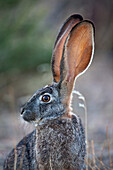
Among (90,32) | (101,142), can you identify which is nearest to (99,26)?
(101,142)

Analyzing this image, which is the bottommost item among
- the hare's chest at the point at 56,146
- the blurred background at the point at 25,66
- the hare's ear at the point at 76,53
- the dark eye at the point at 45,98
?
the hare's chest at the point at 56,146

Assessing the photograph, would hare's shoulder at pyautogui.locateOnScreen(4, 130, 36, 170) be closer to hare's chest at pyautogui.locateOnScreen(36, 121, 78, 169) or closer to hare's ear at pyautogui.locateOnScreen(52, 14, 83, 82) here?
hare's chest at pyautogui.locateOnScreen(36, 121, 78, 169)

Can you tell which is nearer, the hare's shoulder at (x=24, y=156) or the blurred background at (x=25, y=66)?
the hare's shoulder at (x=24, y=156)

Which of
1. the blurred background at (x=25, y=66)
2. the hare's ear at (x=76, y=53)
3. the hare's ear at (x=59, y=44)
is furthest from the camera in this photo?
the blurred background at (x=25, y=66)

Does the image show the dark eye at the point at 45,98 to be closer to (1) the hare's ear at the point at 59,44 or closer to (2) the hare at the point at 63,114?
(2) the hare at the point at 63,114

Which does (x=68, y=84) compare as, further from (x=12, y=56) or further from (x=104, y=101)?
(x=104, y=101)

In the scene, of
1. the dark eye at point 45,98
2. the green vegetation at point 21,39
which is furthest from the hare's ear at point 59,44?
the green vegetation at point 21,39

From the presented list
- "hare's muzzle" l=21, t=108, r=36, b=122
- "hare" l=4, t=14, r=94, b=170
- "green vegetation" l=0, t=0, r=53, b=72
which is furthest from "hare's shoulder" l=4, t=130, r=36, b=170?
"green vegetation" l=0, t=0, r=53, b=72

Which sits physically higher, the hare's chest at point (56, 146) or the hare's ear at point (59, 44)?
the hare's ear at point (59, 44)
